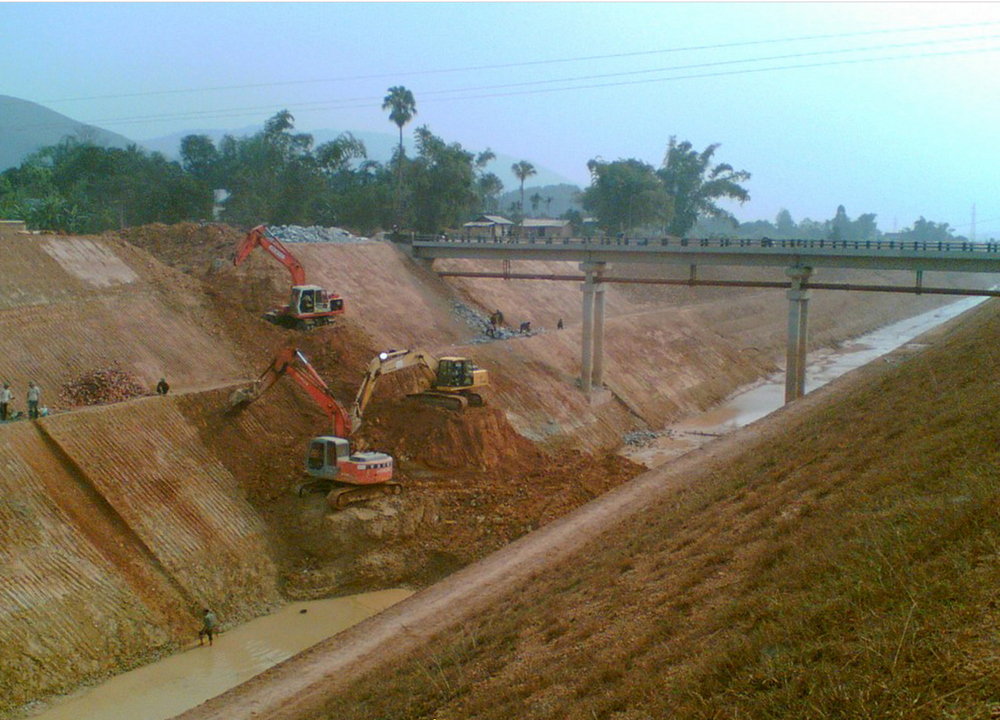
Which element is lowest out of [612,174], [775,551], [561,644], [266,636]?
[266,636]

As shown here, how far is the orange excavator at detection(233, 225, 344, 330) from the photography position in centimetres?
4578

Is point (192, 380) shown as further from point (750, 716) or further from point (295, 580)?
point (750, 716)

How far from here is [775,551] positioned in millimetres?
15164

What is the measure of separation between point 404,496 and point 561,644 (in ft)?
60.4

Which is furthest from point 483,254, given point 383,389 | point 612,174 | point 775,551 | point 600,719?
point 612,174

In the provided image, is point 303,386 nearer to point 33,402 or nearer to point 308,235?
point 33,402

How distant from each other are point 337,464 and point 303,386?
3.74 meters

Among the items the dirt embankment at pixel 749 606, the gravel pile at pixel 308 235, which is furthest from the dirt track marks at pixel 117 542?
the gravel pile at pixel 308 235

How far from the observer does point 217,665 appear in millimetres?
24016

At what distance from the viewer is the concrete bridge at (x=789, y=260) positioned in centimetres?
4403

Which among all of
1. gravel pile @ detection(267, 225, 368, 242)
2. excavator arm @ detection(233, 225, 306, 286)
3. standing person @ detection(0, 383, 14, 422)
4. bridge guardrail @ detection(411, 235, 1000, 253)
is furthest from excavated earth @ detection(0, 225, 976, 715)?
bridge guardrail @ detection(411, 235, 1000, 253)

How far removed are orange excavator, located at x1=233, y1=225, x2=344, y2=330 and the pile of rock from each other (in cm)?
1097

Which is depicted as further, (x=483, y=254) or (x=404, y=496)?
(x=483, y=254)

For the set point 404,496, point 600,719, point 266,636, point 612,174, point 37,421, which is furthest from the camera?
point 612,174
